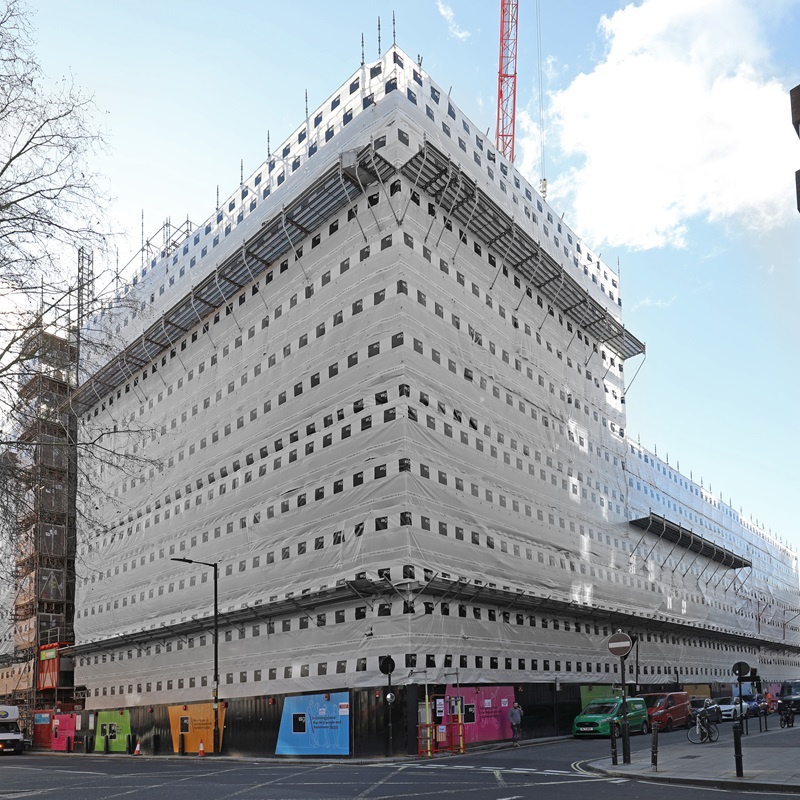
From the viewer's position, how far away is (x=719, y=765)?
21.6m

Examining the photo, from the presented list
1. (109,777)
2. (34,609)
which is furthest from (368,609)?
(34,609)

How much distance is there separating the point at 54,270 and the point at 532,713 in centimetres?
3867

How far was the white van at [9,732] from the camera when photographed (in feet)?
169

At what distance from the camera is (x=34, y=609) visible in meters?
75.3

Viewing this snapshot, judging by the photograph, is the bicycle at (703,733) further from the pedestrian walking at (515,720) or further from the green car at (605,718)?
Answer: the pedestrian walking at (515,720)

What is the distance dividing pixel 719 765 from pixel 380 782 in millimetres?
8799

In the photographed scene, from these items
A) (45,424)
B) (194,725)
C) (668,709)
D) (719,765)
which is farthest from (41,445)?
(668,709)

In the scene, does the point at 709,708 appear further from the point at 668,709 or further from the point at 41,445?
the point at 41,445

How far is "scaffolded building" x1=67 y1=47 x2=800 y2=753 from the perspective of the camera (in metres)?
39.8

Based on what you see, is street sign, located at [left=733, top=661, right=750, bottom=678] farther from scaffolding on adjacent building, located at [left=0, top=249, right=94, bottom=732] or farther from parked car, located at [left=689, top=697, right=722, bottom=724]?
scaffolding on adjacent building, located at [left=0, top=249, right=94, bottom=732]

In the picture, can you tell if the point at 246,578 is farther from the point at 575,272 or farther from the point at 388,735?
the point at 575,272

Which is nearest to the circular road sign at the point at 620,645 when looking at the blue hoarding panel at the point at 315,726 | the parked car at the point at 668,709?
the blue hoarding panel at the point at 315,726

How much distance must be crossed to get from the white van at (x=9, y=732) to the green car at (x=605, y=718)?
3540cm

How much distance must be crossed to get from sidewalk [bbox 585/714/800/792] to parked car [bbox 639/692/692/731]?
9.47 metres
